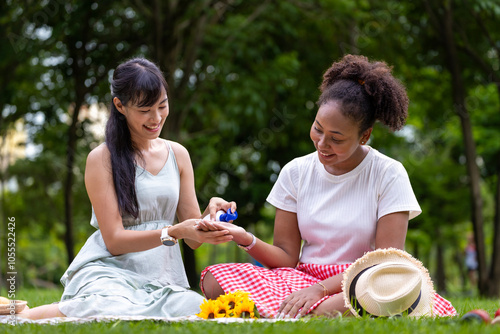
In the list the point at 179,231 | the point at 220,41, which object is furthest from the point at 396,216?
the point at 220,41

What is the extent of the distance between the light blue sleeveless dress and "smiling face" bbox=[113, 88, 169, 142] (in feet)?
0.76

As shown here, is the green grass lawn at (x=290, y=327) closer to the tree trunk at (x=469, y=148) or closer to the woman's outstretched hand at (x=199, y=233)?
the woman's outstretched hand at (x=199, y=233)

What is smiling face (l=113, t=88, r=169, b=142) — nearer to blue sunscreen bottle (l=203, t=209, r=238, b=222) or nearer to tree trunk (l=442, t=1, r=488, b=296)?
blue sunscreen bottle (l=203, t=209, r=238, b=222)

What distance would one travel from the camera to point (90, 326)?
283 centimetres

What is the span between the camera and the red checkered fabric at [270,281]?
11.2 ft

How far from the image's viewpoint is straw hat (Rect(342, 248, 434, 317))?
3.10m

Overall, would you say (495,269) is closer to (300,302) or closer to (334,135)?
(334,135)

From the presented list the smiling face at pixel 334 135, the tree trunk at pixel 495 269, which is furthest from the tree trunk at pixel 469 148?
the smiling face at pixel 334 135

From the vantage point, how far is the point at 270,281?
11.7 ft

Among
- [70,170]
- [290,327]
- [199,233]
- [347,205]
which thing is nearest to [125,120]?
[199,233]

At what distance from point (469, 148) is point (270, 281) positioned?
19.4 feet

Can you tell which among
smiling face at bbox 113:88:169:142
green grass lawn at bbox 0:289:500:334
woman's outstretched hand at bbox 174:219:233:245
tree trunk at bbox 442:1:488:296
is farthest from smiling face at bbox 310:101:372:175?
tree trunk at bbox 442:1:488:296

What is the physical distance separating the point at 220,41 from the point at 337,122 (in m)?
6.08

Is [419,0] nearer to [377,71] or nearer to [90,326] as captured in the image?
[377,71]
